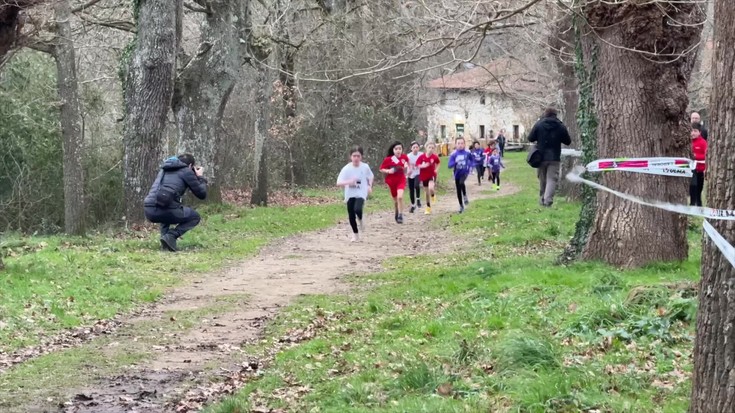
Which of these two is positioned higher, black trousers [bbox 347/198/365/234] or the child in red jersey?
the child in red jersey

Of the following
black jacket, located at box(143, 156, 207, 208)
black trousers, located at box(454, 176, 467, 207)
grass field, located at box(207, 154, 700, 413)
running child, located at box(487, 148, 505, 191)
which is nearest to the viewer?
grass field, located at box(207, 154, 700, 413)

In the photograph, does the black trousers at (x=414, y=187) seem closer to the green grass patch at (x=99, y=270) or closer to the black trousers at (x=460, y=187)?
the black trousers at (x=460, y=187)

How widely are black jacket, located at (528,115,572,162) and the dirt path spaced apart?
A: 8.80 ft

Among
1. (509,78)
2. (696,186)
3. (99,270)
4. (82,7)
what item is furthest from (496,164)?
(99,270)

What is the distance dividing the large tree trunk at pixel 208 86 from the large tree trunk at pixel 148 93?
405 cm

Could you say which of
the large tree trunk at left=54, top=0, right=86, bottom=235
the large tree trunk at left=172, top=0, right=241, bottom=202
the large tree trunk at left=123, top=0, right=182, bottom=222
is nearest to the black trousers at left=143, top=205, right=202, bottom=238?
the large tree trunk at left=123, top=0, right=182, bottom=222

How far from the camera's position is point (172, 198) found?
52.8ft

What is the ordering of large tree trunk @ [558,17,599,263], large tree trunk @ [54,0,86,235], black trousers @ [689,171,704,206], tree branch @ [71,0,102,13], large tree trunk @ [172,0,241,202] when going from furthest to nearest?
large tree trunk @ [172,0,241,202] < tree branch @ [71,0,102,13] < large tree trunk @ [54,0,86,235] < black trousers @ [689,171,704,206] < large tree trunk @ [558,17,599,263]

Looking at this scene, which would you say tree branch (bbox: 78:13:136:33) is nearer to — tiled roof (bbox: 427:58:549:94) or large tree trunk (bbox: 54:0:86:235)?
large tree trunk (bbox: 54:0:86:235)

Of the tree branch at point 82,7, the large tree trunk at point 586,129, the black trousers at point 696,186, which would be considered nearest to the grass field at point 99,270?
the tree branch at point 82,7

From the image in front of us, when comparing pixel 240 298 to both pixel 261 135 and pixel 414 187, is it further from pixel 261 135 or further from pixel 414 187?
pixel 261 135

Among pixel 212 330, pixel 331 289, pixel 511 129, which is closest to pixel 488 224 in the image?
pixel 331 289

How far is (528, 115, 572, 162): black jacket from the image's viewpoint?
19250 mm

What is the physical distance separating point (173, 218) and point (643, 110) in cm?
862
